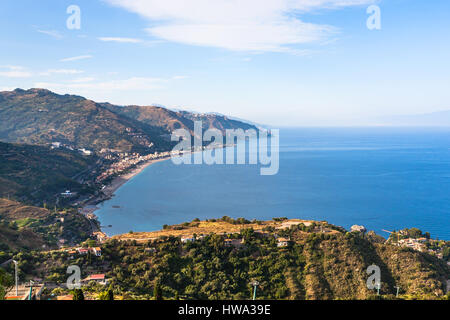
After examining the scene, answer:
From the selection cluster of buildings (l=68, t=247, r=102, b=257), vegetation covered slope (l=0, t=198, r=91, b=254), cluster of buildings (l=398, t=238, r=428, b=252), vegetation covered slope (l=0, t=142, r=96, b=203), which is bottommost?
cluster of buildings (l=398, t=238, r=428, b=252)

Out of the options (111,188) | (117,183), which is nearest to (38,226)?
(111,188)

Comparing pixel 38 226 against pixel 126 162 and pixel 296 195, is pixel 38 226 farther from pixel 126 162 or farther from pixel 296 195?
pixel 126 162

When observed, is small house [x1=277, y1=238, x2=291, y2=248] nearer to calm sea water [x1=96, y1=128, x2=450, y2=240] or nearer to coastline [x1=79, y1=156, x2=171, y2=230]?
calm sea water [x1=96, y1=128, x2=450, y2=240]

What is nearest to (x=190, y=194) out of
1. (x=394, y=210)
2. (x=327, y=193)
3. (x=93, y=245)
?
(x=327, y=193)

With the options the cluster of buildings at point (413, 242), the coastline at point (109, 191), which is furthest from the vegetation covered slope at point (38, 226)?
the cluster of buildings at point (413, 242)

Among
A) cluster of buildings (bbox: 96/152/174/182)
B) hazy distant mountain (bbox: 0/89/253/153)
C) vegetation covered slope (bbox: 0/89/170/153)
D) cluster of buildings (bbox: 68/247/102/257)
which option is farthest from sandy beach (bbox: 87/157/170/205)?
cluster of buildings (bbox: 68/247/102/257)
